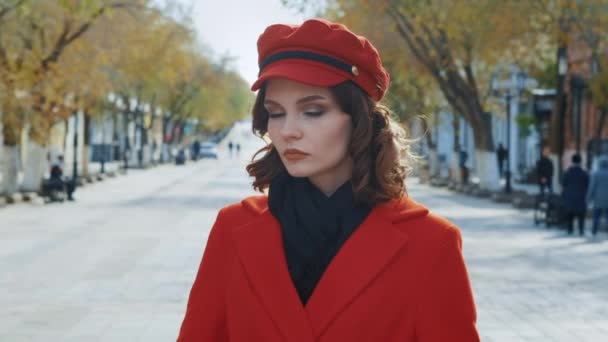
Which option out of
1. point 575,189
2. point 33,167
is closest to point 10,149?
point 33,167

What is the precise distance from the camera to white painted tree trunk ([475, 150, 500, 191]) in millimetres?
42500

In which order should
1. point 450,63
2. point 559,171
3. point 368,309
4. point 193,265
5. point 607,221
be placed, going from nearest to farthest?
point 368,309 → point 193,265 → point 607,221 → point 559,171 → point 450,63

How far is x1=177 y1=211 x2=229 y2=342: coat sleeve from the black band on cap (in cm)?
45

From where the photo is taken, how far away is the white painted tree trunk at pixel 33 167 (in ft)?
126

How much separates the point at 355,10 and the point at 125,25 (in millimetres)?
6813

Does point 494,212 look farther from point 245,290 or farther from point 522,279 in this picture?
point 245,290

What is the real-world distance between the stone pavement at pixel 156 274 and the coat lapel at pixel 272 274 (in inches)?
310

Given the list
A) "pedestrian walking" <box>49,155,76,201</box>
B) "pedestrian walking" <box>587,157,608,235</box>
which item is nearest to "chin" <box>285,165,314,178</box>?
"pedestrian walking" <box>587,157,608,235</box>

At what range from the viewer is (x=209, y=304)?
329 centimetres

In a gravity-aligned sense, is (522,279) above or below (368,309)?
below

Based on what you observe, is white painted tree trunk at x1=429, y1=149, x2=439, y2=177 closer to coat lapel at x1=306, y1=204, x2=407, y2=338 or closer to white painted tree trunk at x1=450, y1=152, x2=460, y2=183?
white painted tree trunk at x1=450, y1=152, x2=460, y2=183

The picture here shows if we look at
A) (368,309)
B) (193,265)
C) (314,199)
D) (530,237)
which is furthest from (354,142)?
(530,237)

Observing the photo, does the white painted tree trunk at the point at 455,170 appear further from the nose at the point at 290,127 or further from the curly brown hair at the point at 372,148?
the nose at the point at 290,127

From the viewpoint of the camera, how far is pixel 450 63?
3934cm
